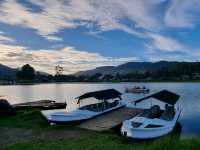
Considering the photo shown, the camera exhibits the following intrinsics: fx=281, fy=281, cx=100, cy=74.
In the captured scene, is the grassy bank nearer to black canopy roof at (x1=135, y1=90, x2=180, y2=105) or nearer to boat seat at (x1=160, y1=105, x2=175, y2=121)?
boat seat at (x1=160, y1=105, x2=175, y2=121)

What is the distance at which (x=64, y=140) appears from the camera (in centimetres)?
1708

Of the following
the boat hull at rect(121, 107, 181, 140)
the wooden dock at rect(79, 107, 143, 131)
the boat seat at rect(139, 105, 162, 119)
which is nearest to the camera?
the boat hull at rect(121, 107, 181, 140)

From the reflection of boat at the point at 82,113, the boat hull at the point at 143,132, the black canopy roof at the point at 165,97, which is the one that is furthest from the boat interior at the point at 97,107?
the boat hull at the point at 143,132

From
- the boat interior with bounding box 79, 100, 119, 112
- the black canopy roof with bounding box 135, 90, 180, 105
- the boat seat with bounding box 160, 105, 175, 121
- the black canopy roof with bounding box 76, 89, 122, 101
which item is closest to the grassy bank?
the boat interior with bounding box 79, 100, 119, 112

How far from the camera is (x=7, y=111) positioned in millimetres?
26984

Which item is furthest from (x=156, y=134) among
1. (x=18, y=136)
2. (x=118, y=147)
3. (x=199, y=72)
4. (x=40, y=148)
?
(x=199, y=72)

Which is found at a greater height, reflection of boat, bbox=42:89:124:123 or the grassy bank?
reflection of boat, bbox=42:89:124:123

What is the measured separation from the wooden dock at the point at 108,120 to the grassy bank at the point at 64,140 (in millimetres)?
1163

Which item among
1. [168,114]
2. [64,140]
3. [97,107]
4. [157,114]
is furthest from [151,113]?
[64,140]

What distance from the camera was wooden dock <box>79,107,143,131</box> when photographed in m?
22.3

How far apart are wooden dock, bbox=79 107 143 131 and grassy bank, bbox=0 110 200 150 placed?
116cm

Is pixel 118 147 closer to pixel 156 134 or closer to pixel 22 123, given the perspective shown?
pixel 156 134

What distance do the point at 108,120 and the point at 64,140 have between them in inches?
348

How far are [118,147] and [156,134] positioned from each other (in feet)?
15.7
